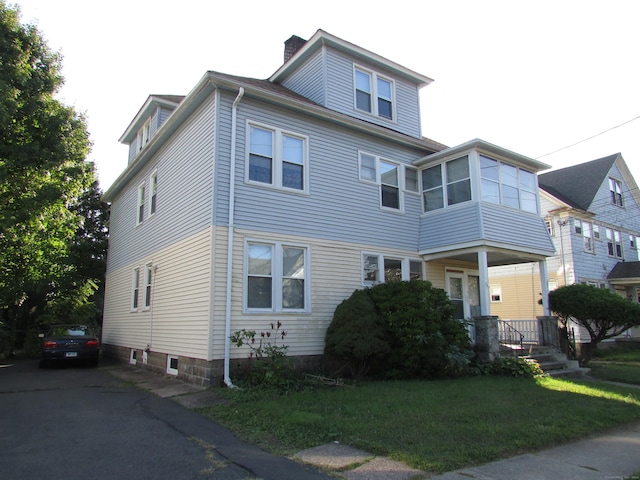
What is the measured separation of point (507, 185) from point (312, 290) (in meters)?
6.96

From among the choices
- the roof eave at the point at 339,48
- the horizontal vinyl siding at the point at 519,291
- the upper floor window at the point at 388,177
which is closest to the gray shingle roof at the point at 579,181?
the horizontal vinyl siding at the point at 519,291

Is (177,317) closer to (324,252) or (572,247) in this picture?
(324,252)

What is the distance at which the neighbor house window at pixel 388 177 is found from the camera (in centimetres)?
1318

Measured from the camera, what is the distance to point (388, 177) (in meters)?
13.7

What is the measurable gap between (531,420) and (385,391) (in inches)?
110

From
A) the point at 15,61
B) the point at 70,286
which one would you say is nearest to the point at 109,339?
the point at 70,286

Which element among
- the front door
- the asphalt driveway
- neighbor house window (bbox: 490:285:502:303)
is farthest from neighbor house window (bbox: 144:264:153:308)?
neighbor house window (bbox: 490:285:502:303)

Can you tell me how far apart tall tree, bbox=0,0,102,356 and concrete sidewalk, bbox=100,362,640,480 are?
14.6 meters

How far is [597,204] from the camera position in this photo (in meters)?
24.4

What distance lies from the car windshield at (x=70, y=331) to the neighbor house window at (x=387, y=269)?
9453mm

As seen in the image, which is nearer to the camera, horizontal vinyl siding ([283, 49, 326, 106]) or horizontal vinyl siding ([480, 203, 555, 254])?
horizontal vinyl siding ([480, 203, 555, 254])

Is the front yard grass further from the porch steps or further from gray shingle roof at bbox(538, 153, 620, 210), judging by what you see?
gray shingle roof at bbox(538, 153, 620, 210)

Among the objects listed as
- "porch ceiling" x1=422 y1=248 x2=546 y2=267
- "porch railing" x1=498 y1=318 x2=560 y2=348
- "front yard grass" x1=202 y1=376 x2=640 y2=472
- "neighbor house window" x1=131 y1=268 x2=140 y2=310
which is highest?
"porch ceiling" x1=422 y1=248 x2=546 y2=267

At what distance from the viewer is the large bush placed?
10.2 metres
